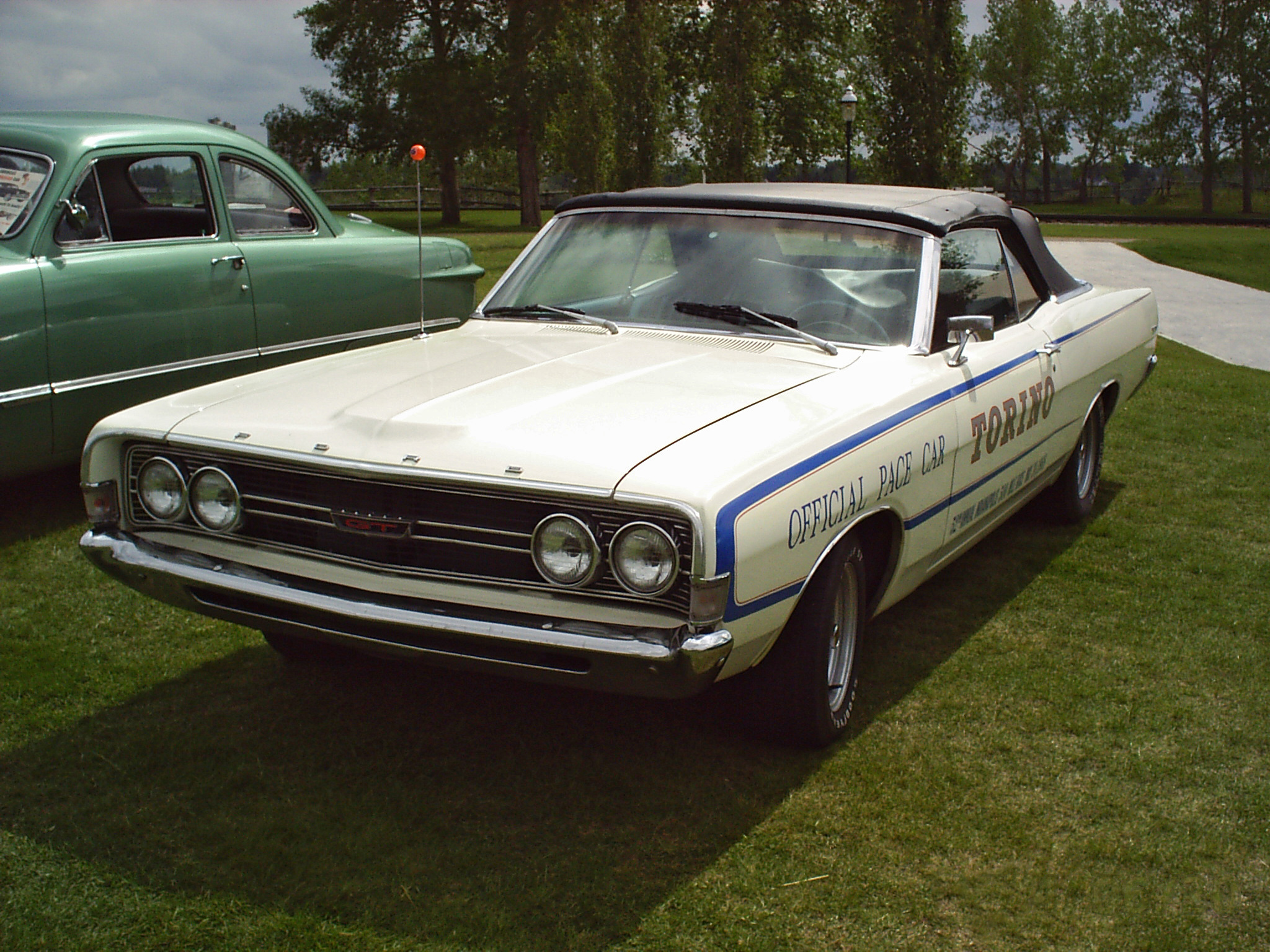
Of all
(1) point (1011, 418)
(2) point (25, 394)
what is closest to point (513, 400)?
(1) point (1011, 418)

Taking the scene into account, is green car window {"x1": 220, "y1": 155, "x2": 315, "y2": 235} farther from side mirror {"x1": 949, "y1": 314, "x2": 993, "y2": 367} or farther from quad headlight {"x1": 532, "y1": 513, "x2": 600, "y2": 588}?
quad headlight {"x1": 532, "y1": 513, "x2": 600, "y2": 588}

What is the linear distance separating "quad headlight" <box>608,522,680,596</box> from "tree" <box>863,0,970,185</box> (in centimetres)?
2175

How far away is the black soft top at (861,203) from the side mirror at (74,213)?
2.19 meters

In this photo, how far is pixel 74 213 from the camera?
5.41m

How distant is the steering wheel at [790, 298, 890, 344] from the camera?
389 centimetres

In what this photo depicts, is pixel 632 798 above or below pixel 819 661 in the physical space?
below

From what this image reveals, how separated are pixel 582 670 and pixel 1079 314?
3.36 metres

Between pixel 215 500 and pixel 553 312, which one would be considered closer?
pixel 215 500

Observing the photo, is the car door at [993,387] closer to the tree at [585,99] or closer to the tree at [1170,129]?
the tree at [585,99]

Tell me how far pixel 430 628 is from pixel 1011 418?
7.65 ft

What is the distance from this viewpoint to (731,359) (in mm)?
3699

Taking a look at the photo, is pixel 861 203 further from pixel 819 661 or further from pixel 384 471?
pixel 384 471

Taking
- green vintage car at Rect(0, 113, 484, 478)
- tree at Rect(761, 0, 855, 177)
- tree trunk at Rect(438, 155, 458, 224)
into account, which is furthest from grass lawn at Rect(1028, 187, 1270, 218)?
green vintage car at Rect(0, 113, 484, 478)

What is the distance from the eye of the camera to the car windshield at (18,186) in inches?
210
